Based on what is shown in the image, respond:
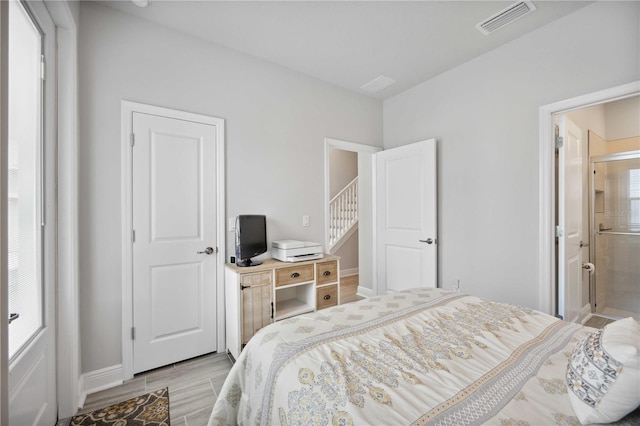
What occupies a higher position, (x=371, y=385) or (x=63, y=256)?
(x=63, y=256)

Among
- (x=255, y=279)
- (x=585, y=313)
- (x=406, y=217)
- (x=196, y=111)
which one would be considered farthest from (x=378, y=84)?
(x=585, y=313)

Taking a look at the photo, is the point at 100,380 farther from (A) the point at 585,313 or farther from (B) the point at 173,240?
(A) the point at 585,313

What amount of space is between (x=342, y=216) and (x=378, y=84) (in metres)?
2.96

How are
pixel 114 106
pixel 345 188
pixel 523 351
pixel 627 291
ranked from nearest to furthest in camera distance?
1. pixel 523 351
2. pixel 114 106
3. pixel 627 291
4. pixel 345 188

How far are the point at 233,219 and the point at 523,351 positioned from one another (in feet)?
7.64

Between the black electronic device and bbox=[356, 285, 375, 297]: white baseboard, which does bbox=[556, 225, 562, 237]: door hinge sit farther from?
the black electronic device

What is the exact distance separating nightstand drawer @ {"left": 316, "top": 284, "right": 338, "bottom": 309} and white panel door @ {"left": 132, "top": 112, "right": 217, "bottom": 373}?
99cm

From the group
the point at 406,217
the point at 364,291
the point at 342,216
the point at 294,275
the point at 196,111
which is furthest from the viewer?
the point at 342,216

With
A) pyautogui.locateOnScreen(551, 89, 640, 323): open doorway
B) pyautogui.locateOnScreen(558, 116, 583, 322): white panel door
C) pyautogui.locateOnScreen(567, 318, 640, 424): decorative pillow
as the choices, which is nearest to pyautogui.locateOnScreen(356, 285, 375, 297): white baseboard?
pyautogui.locateOnScreen(558, 116, 583, 322): white panel door

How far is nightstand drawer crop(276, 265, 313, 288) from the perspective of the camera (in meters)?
2.57

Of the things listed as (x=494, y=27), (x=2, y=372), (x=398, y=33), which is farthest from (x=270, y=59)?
(x=2, y=372)

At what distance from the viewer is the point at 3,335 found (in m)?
0.91

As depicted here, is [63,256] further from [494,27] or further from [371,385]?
[494,27]

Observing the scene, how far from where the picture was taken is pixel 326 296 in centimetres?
285
